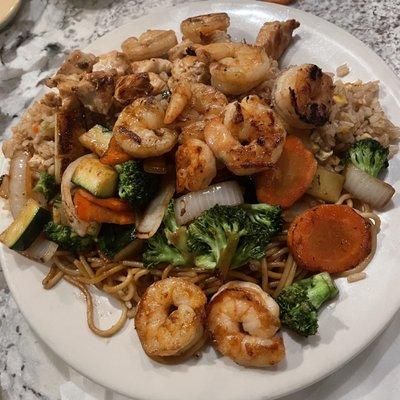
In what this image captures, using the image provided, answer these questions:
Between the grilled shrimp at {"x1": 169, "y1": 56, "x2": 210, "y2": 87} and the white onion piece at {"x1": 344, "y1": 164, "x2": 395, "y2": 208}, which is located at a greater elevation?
the grilled shrimp at {"x1": 169, "y1": 56, "x2": 210, "y2": 87}

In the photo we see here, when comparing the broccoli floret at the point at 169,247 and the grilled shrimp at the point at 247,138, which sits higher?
the grilled shrimp at the point at 247,138

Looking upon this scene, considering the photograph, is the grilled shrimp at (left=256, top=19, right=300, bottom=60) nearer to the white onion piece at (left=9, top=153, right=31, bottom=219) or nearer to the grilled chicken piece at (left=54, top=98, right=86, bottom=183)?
the grilled chicken piece at (left=54, top=98, right=86, bottom=183)

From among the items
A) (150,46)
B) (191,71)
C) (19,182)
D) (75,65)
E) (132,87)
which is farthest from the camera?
(150,46)

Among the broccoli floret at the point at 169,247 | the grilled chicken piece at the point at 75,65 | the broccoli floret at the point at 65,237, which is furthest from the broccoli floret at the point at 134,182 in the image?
the grilled chicken piece at the point at 75,65

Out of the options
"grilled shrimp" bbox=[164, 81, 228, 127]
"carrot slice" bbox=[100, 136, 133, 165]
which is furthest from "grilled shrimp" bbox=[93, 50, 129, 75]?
"carrot slice" bbox=[100, 136, 133, 165]

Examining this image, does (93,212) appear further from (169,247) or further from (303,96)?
(303,96)

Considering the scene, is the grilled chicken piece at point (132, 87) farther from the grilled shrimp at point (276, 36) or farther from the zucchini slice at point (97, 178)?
the grilled shrimp at point (276, 36)

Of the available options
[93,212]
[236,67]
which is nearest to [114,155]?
[93,212]
